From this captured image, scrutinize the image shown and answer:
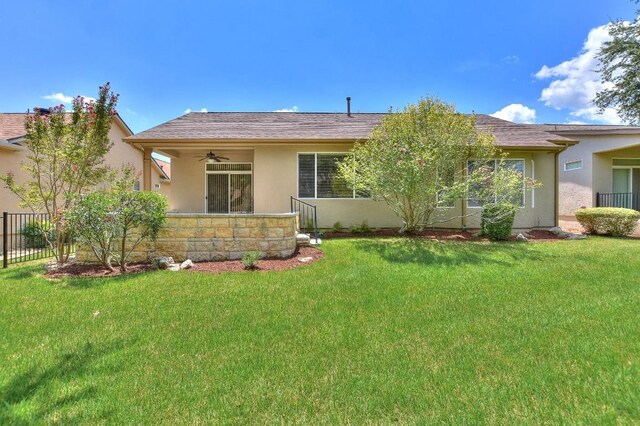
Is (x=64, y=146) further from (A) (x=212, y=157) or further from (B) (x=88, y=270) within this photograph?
(A) (x=212, y=157)

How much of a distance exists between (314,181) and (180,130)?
5378 millimetres

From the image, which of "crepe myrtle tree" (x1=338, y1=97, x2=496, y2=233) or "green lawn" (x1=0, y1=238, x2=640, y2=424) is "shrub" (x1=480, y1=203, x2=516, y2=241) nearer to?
"crepe myrtle tree" (x1=338, y1=97, x2=496, y2=233)

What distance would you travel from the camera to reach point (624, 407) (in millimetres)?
2105

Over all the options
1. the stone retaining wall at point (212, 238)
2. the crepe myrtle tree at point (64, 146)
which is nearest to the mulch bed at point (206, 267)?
the stone retaining wall at point (212, 238)

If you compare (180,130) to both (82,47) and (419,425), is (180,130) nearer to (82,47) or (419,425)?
(82,47)

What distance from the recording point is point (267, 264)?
255 inches

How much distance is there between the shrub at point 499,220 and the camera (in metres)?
8.88

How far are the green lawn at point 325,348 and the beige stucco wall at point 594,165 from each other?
38.9 ft

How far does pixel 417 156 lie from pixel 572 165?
43.3ft

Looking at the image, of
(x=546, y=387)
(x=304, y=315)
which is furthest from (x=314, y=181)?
(x=546, y=387)

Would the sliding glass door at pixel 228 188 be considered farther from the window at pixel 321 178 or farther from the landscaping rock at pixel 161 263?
the landscaping rock at pixel 161 263

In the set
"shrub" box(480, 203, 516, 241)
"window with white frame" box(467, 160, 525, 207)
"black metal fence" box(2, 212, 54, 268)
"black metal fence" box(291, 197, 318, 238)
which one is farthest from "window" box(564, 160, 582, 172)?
"black metal fence" box(2, 212, 54, 268)

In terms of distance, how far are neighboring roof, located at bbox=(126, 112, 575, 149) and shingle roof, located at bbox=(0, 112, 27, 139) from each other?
529cm

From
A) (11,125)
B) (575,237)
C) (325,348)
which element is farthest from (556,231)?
(11,125)
